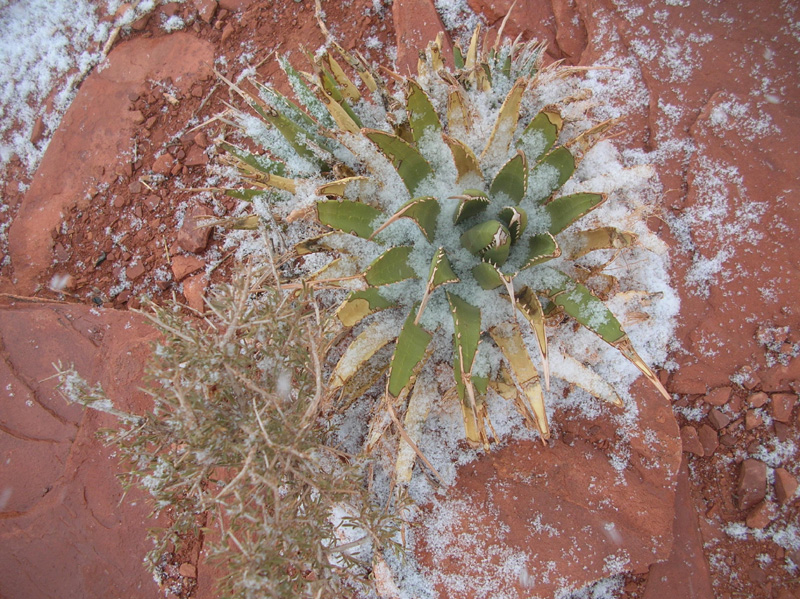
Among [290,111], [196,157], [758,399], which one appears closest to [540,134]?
[290,111]

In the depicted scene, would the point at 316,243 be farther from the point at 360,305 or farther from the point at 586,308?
the point at 586,308

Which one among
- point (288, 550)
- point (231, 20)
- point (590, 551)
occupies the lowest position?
point (590, 551)

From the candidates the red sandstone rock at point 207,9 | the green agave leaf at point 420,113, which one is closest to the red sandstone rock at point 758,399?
the green agave leaf at point 420,113

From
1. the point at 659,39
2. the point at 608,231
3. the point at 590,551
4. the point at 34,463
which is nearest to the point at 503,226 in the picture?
the point at 608,231

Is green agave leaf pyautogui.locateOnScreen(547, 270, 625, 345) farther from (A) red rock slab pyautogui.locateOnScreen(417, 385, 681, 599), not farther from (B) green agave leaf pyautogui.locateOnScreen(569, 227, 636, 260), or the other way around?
(A) red rock slab pyautogui.locateOnScreen(417, 385, 681, 599)

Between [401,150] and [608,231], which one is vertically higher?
[401,150]

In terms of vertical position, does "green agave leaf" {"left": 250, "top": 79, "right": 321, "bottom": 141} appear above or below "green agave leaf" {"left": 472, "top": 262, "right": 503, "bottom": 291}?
above

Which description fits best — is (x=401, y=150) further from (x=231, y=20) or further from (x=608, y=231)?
(x=231, y=20)

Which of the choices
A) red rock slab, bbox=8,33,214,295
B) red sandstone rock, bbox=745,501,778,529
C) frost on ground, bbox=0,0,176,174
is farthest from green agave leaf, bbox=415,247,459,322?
frost on ground, bbox=0,0,176,174
